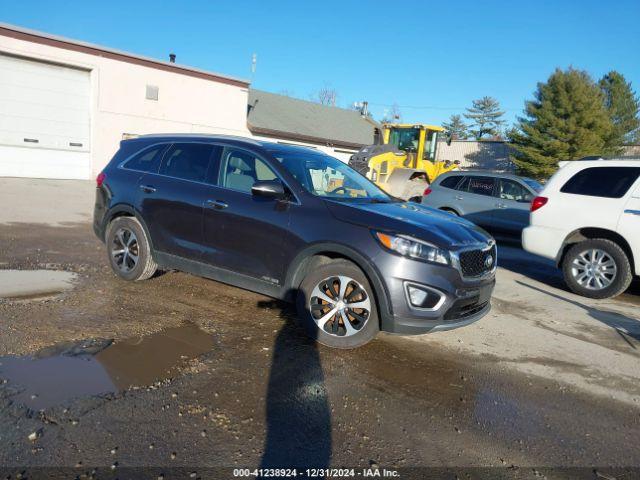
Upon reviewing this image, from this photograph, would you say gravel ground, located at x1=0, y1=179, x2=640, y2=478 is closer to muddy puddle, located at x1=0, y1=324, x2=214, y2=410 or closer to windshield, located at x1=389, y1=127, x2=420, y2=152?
muddy puddle, located at x1=0, y1=324, x2=214, y2=410

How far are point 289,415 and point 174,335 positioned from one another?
1636 millimetres

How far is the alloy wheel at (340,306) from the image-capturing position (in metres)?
4.04

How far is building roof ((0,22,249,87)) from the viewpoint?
17.5m

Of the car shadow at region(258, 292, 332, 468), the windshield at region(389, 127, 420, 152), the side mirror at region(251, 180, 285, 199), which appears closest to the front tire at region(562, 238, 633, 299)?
the car shadow at region(258, 292, 332, 468)

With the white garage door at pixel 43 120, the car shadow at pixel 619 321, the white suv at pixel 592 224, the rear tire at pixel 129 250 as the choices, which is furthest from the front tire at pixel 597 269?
the white garage door at pixel 43 120

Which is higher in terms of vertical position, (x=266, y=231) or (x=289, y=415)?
(x=266, y=231)

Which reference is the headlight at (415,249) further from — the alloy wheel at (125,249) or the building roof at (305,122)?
the building roof at (305,122)

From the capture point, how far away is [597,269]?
6680 millimetres

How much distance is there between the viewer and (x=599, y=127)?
36.6 m

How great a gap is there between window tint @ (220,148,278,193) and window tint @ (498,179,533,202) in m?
7.68

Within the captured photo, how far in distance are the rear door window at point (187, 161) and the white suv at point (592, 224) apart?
16.6 feet

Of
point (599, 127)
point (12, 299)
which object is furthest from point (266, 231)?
point (599, 127)

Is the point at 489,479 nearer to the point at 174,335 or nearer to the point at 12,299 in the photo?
the point at 174,335

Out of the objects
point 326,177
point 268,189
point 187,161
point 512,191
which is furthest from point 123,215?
point 512,191
